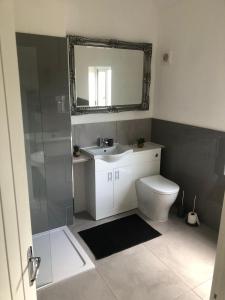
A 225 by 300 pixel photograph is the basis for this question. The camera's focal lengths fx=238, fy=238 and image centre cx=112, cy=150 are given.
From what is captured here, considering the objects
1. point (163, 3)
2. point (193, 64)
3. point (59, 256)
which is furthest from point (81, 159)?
point (163, 3)

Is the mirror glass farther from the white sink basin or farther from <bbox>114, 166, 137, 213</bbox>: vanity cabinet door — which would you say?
<bbox>114, 166, 137, 213</bbox>: vanity cabinet door

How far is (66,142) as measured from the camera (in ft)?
8.65

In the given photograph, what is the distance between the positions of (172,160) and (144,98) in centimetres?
92

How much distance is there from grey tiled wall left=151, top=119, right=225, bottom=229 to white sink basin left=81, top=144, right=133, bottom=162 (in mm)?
611

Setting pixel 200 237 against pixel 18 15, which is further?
pixel 200 237

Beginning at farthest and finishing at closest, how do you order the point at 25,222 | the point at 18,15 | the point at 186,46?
the point at 186,46 < the point at 18,15 < the point at 25,222

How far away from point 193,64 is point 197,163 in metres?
1.14

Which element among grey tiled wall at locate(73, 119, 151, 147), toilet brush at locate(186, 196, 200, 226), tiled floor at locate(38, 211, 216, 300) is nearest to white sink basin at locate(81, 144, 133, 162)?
grey tiled wall at locate(73, 119, 151, 147)

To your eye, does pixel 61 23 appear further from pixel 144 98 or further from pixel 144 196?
pixel 144 196

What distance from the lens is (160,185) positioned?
9.34 feet

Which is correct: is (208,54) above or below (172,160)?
above

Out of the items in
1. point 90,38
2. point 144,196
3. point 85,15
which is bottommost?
point 144,196

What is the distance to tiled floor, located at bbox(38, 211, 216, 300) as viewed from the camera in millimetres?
1942

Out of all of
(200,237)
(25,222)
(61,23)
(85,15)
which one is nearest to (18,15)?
(61,23)
